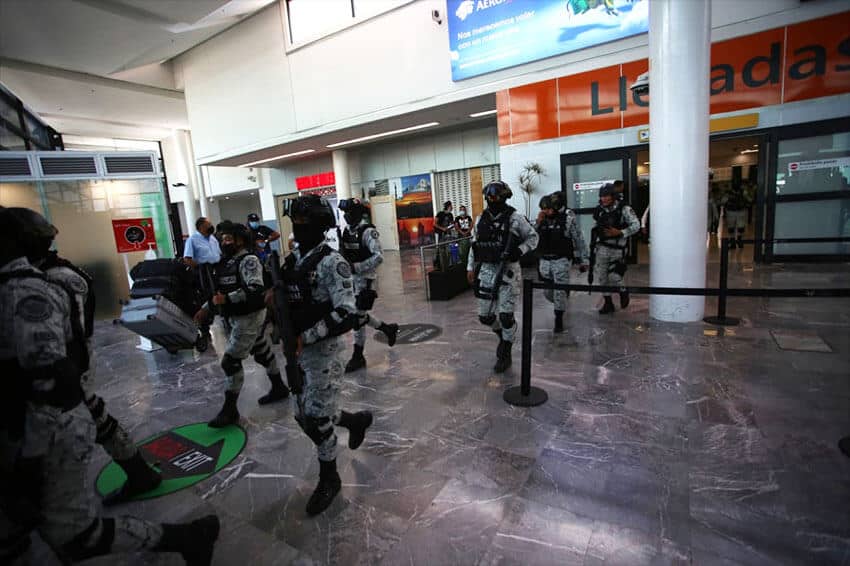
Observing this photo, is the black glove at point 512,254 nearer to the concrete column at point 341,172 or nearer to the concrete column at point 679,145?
the concrete column at point 679,145

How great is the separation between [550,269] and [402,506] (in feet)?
12.6

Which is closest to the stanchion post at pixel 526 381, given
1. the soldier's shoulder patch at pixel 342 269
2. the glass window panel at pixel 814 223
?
the soldier's shoulder patch at pixel 342 269

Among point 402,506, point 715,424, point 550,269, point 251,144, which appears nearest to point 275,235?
point 550,269

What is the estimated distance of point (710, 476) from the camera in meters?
2.48

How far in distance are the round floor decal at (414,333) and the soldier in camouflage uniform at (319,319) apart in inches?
115

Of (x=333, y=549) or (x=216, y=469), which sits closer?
(x=333, y=549)

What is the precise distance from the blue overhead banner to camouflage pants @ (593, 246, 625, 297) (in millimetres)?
5076

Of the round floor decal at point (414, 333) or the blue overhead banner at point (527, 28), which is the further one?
the blue overhead banner at point (527, 28)

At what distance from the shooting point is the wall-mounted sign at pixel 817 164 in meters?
7.32

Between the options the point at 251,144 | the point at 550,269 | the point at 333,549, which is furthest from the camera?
the point at 251,144

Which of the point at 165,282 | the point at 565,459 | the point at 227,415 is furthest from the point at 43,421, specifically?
the point at 165,282

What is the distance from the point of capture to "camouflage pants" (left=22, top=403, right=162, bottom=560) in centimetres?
164

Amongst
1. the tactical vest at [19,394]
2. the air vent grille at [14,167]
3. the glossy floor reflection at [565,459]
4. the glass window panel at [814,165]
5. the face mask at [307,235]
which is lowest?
the glossy floor reflection at [565,459]

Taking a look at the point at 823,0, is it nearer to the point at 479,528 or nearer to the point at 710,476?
the point at 710,476
